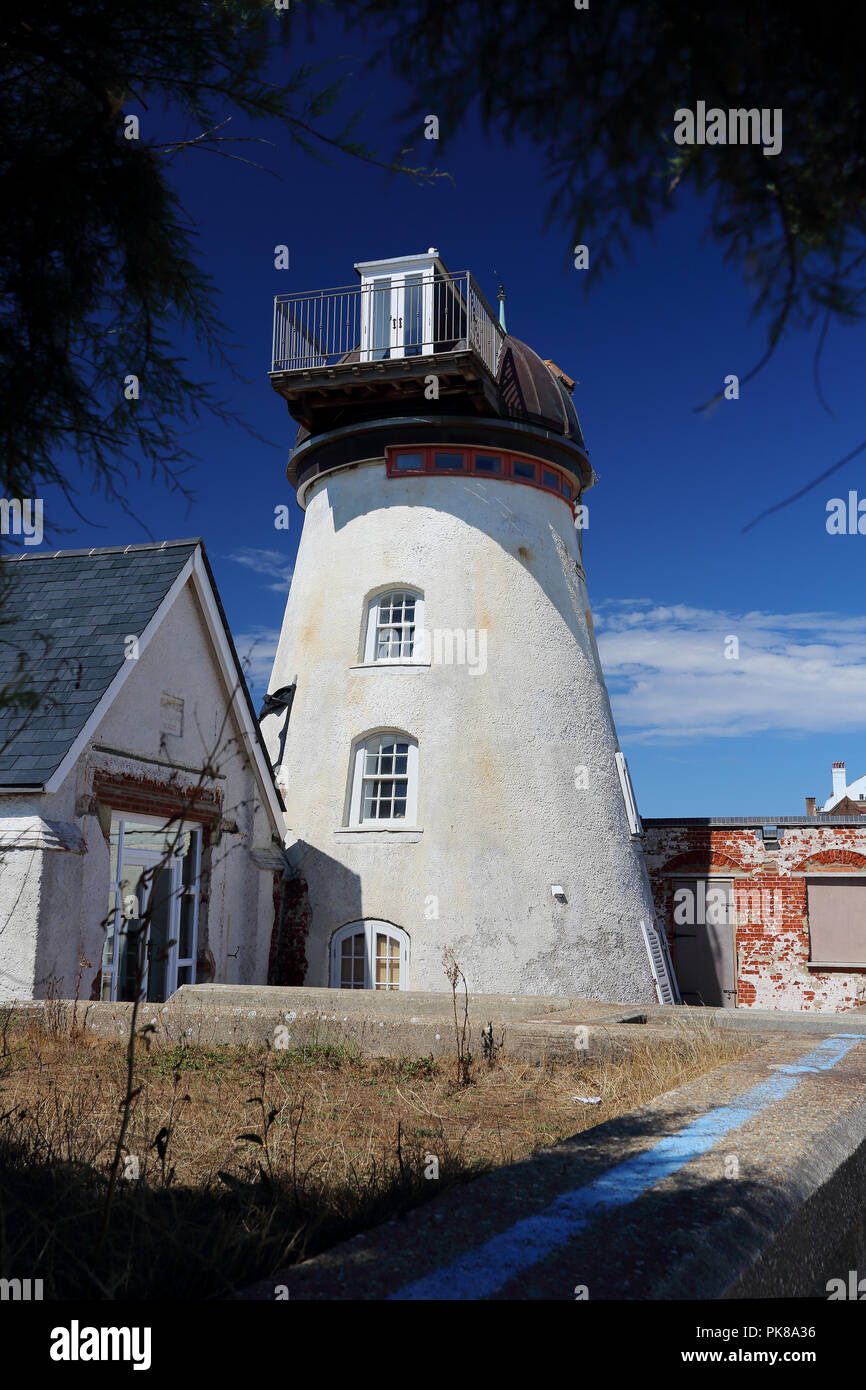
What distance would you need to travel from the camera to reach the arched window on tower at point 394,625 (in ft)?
55.4

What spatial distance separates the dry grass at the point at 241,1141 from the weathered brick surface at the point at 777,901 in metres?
13.0

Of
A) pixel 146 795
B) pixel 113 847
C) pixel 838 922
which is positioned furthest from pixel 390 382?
pixel 838 922

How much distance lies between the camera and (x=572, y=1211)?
3.43m

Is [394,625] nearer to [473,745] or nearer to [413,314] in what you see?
[473,745]

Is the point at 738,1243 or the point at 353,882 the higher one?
the point at 353,882

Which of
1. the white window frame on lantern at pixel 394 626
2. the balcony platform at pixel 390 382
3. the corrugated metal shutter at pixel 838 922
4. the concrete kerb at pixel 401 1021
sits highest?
the balcony platform at pixel 390 382

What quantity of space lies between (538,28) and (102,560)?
1209cm

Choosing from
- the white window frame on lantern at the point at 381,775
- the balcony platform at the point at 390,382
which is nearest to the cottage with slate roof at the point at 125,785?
the white window frame on lantern at the point at 381,775

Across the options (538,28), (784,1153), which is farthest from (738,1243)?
(538,28)

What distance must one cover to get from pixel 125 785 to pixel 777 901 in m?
13.1

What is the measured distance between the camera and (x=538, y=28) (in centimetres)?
271

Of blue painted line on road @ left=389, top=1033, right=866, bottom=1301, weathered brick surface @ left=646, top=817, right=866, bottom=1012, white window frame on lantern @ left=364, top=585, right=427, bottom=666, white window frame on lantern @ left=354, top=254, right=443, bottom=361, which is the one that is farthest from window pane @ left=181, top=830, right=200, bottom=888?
weathered brick surface @ left=646, top=817, right=866, bottom=1012

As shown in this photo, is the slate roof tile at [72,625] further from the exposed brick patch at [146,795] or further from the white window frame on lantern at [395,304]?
the white window frame on lantern at [395,304]
